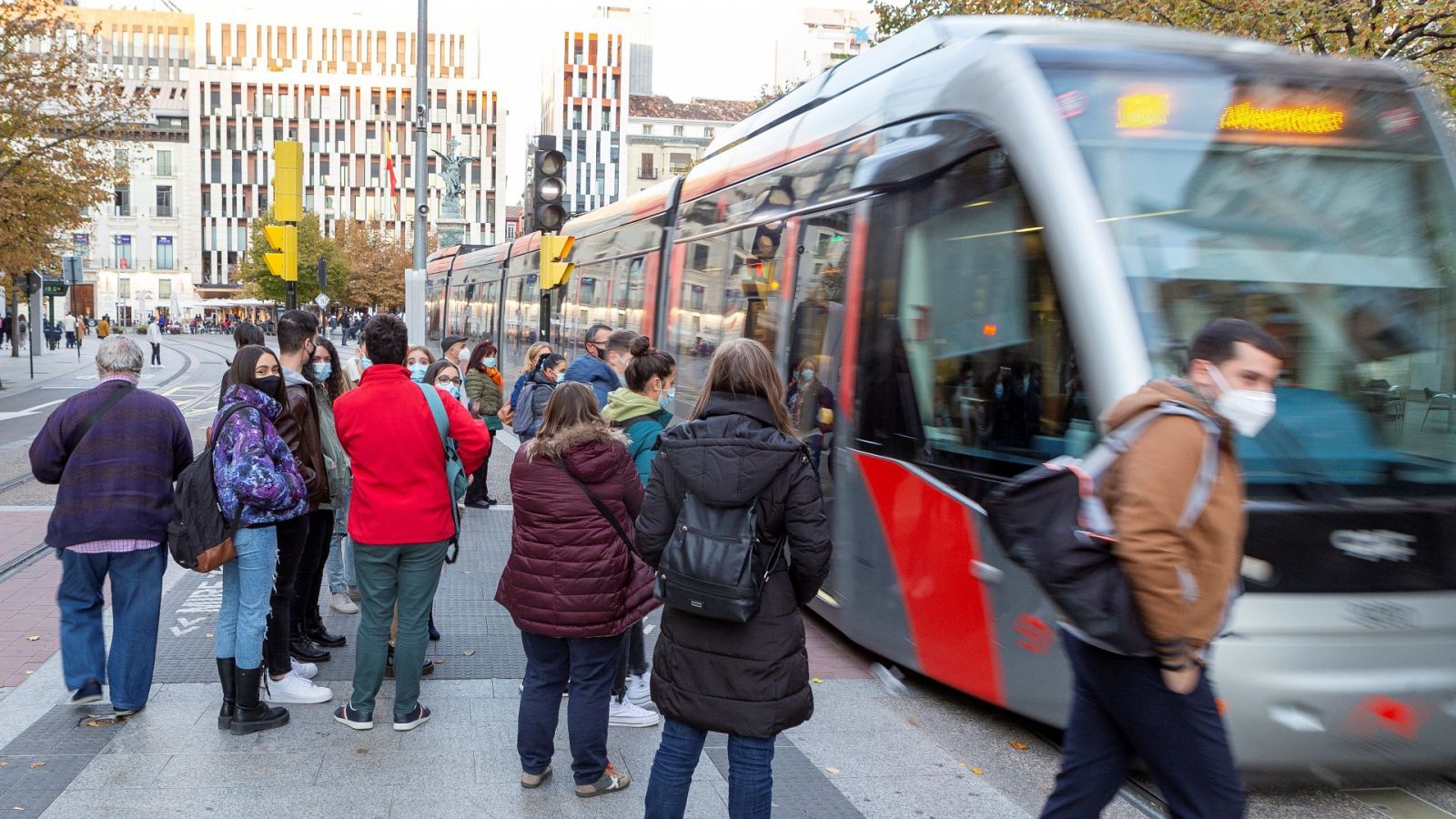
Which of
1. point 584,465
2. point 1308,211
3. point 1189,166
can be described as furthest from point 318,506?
point 1308,211

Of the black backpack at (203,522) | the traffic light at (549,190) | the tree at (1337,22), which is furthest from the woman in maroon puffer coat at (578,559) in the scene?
the tree at (1337,22)

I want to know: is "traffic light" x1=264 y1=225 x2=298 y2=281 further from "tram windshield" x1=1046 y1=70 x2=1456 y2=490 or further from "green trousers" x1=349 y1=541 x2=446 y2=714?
"tram windshield" x1=1046 y1=70 x2=1456 y2=490

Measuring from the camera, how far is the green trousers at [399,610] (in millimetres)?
4984

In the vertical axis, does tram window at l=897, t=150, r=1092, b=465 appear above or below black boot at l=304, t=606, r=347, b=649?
above

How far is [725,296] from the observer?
841 cm

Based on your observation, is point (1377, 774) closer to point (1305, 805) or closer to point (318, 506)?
point (1305, 805)

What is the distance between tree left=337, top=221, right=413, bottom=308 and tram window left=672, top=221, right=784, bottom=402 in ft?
206

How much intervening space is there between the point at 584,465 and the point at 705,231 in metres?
5.04

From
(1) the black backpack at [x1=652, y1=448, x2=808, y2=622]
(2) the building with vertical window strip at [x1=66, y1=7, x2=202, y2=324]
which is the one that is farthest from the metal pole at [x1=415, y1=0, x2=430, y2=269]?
(2) the building with vertical window strip at [x1=66, y1=7, x2=202, y2=324]

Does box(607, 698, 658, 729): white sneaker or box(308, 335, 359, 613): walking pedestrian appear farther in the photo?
box(308, 335, 359, 613): walking pedestrian

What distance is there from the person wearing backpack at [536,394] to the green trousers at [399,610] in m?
2.66

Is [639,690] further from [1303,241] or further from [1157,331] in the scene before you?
[1303,241]

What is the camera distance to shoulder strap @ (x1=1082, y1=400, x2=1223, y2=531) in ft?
9.55

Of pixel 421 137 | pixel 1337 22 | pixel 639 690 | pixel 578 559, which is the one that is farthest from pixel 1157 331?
pixel 421 137
